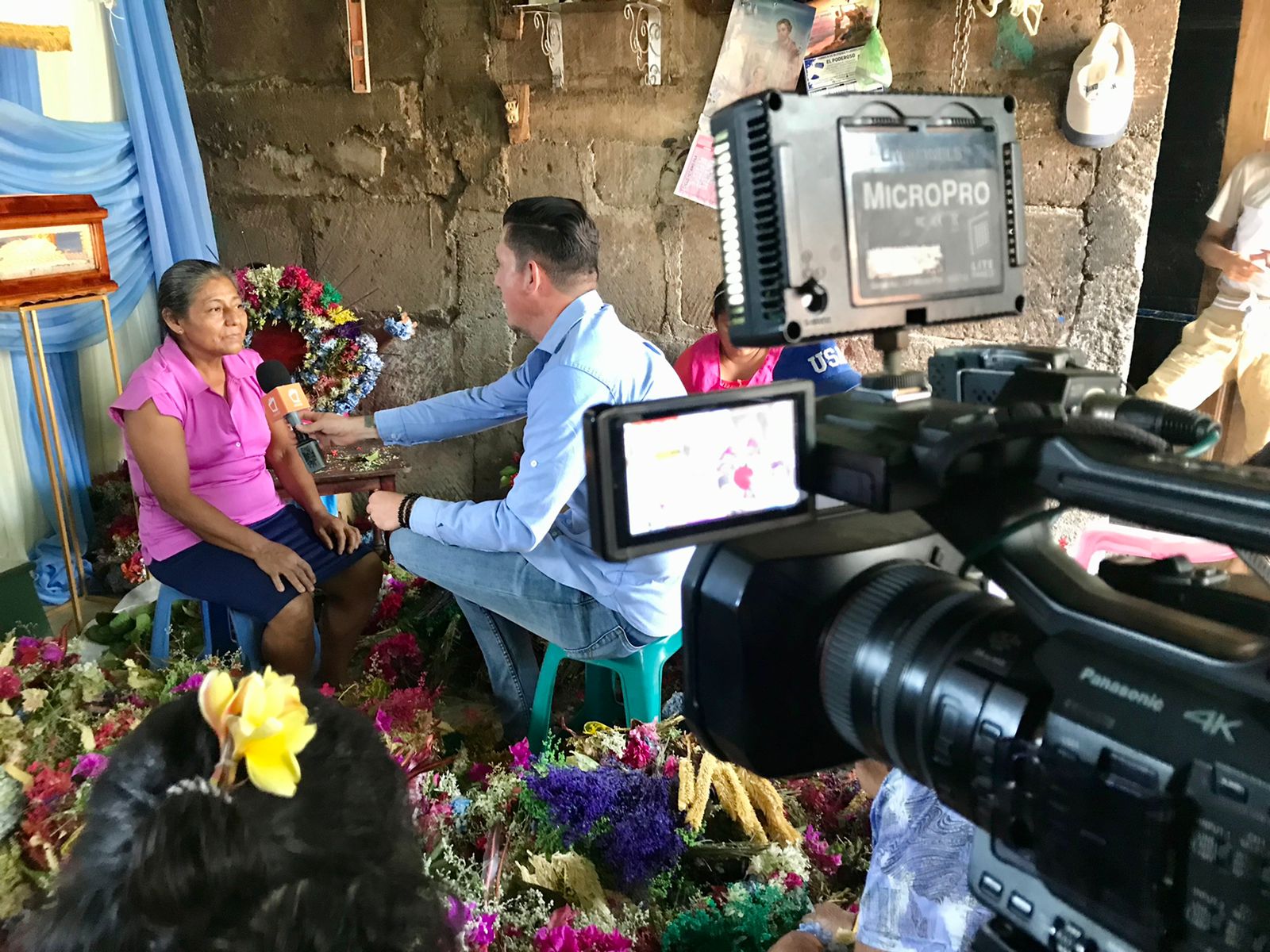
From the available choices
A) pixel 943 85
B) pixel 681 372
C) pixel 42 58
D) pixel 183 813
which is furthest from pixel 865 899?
pixel 42 58

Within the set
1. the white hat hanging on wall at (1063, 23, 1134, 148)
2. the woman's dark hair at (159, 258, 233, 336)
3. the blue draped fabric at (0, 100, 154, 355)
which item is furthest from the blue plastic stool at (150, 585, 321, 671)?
the white hat hanging on wall at (1063, 23, 1134, 148)

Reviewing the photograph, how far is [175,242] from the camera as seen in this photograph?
3094mm

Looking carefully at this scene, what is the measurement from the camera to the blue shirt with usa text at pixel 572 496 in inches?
71.4

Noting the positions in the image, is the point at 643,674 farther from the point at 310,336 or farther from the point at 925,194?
the point at 310,336

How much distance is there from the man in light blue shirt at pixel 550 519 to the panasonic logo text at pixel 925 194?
40.7 inches

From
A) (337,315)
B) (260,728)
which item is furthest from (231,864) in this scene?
(337,315)

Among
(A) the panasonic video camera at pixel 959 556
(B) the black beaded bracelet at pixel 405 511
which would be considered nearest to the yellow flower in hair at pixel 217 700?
(A) the panasonic video camera at pixel 959 556

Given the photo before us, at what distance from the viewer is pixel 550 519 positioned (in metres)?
1.82

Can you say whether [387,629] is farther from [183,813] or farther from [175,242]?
[183,813]

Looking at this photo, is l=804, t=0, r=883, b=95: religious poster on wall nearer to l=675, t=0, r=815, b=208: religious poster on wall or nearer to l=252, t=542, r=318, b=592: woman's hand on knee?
l=675, t=0, r=815, b=208: religious poster on wall

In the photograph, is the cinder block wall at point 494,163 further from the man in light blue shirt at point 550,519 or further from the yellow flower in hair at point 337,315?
the man in light blue shirt at point 550,519

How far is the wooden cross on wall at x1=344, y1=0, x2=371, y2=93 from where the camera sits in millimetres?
2973

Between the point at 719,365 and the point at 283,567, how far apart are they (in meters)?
1.31

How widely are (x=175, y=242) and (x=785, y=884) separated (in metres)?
2.85
